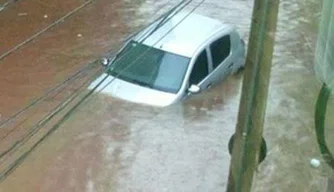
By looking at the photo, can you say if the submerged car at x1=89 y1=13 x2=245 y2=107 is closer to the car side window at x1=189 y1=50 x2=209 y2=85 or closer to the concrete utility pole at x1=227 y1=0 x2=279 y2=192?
the car side window at x1=189 y1=50 x2=209 y2=85

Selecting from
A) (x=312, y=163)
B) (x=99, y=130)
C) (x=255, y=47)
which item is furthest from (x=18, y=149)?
(x=255, y=47)

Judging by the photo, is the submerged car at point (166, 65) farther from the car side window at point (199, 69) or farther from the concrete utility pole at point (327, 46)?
the concrete utility pole at point (327, 46)

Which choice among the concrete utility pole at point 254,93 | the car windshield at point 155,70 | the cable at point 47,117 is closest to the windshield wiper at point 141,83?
the car windshield at point 155,70

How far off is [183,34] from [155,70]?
2.37 ft

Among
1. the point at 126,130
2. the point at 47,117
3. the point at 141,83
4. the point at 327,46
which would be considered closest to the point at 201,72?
the point at 141,83

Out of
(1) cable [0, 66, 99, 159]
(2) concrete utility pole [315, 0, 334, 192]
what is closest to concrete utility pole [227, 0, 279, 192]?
(2) concrete utility pole [315, 0, 334, 192]

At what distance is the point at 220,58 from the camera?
42.4ft

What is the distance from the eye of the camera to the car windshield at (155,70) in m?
12.0

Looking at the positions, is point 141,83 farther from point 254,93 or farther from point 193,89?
point 254,93

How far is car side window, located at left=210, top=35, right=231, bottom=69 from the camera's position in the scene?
41.4ft

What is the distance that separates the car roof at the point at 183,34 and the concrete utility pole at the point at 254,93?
5.28 m

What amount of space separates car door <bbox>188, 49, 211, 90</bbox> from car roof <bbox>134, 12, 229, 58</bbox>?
0.57 feet

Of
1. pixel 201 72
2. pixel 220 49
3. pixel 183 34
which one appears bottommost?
pixel 201 72

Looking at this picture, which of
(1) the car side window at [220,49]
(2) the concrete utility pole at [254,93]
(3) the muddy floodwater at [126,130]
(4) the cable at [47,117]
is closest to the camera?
(2) the concrete utility pole at [254,93]
